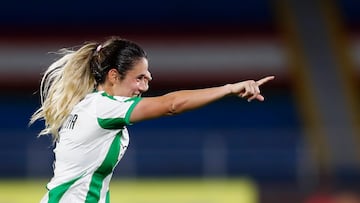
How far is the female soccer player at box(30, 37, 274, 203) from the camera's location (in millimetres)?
4496

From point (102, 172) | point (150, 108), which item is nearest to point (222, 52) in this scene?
point (102, 172)

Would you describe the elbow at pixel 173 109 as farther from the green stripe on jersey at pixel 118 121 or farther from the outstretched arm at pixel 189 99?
the green stripe on jersey at pixel 118 121

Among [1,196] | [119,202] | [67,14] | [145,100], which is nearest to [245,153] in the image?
[119,202]

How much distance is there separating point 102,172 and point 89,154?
10 cm

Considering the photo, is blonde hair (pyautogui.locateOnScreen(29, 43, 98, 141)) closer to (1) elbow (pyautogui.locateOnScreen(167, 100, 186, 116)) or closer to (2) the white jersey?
(2) the white jersey

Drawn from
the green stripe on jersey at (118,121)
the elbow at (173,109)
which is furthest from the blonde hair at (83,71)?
the elbow at (173,109)

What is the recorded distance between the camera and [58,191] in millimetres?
4551

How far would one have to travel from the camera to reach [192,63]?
15.4 meters

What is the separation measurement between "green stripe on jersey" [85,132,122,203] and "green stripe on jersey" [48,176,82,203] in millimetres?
77

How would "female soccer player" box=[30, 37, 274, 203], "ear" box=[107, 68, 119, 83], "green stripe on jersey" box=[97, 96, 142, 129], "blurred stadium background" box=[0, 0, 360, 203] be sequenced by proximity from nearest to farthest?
1. "green stripe on jersey" box=[97, 96, 142, 129]
2. "female soccer player" box=[30, 37, 274, 203]
3. "ear" box=[107, 68, 119, 83]
4. "blurred stadium background" box=[0, 0, 360, 203]

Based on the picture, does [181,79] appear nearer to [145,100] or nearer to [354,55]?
[354,55]

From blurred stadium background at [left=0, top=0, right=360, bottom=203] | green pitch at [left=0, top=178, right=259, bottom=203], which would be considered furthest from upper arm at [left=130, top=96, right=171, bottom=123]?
blurred stadium background at [left=0, top=0, right=360, bottom=203]

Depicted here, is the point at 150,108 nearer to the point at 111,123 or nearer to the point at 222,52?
the point at 111,123

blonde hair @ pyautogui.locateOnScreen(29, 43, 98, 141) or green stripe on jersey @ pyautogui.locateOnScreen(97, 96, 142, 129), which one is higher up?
blonde hair @ pyautogui.locateOnScreen(29, 43, 98, 141)
